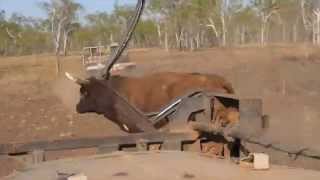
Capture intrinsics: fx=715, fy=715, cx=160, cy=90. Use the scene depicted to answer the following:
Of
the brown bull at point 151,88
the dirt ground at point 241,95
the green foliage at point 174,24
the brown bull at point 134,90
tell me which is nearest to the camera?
the brown bull at point 134,90

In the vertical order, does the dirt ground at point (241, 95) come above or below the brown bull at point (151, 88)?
below

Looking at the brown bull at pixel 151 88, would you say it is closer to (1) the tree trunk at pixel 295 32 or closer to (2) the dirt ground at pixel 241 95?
(2) the dirt ground at pixel 241 95

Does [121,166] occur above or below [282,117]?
above

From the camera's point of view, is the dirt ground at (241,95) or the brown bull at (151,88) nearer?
the brown bull at (151,88)

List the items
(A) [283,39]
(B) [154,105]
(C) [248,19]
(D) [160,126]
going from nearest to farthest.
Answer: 1. (D) [160,126]
2. (B) [154,105]
3. (C) [248,19]
4. (A) [283,39]

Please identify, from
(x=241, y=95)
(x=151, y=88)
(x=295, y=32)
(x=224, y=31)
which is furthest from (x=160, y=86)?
(x=295, y=32)

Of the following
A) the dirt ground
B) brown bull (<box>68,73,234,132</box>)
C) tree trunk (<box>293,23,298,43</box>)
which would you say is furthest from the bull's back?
tree trunk (<box>293,23,298,43</box>)

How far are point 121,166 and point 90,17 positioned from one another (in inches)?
3190

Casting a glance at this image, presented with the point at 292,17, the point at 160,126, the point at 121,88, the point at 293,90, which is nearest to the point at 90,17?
the point at 292,17

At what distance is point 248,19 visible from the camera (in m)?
68.3

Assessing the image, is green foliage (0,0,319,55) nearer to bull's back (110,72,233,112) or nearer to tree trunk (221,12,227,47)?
tree trunk (221,12,227,47)

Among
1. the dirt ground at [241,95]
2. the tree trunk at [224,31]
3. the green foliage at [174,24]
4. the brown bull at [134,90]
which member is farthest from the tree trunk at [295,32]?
the brown bull at [134,90]

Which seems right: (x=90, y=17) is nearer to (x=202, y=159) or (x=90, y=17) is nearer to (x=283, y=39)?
(x=283, y=39)

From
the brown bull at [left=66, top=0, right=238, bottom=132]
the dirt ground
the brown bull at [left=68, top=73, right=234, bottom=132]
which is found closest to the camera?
the brown bull at [left=66, top=0, right=238, bottom=132]
